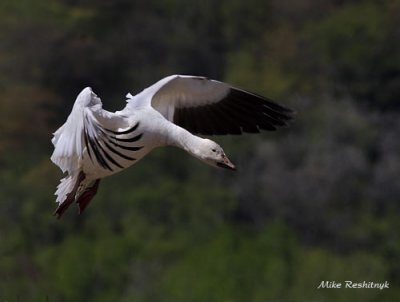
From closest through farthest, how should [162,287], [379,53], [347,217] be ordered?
1. [162,287]
2. [347,217]
3. [379,53]

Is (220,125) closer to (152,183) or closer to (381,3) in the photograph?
(152,183)

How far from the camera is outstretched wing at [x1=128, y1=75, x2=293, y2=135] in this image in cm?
1233

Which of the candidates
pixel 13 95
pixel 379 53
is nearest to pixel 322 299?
pixel 13 95

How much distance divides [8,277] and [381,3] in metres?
29.1

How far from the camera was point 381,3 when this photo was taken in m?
40.0

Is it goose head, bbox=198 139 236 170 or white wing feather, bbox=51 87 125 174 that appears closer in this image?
white wing feather, bbox=51 87 125 174

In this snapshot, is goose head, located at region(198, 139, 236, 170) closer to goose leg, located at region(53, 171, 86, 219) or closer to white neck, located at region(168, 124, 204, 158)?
white neck, located at region(168, 124, 204, 158)

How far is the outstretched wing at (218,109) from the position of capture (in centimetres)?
1233

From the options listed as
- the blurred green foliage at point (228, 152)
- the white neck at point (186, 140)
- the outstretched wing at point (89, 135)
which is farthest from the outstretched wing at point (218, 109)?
the blurred green foliage at point (228, 152)

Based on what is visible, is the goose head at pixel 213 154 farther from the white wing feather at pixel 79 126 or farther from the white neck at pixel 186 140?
the white wing feather at pixel 79 126

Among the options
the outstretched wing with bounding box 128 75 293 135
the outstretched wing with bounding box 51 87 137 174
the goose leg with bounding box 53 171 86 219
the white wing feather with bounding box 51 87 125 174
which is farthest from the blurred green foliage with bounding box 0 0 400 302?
the white wing feather with bounding box 51 87 125 174

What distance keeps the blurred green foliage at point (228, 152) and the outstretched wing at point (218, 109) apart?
6.34m

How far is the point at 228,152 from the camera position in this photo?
3281 cm

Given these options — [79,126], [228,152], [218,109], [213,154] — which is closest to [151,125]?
[213,154]
